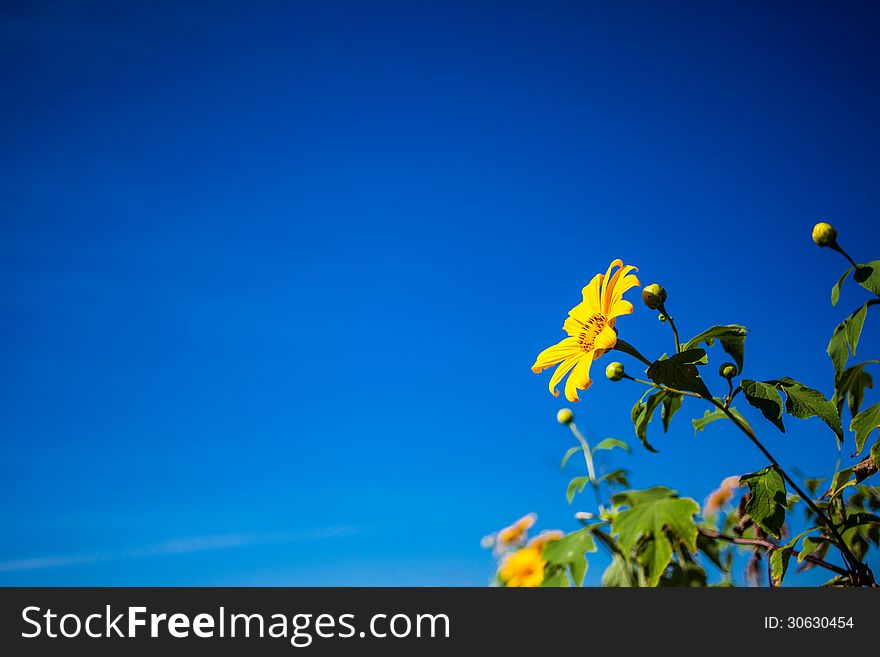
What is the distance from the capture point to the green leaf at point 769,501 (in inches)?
51.9

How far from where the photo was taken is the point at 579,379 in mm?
1477

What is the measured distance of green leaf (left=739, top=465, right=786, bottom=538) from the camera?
1319 mm

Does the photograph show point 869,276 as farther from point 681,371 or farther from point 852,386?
point 681,371

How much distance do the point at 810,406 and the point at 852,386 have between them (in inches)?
11.8

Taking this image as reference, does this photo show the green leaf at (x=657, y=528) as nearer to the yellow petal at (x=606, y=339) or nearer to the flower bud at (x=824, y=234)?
the yellow petal at (x=606, y=339)

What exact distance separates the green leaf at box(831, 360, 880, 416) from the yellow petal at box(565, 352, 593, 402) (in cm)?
58

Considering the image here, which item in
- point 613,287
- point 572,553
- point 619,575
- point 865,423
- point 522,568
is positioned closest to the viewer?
point 865,423

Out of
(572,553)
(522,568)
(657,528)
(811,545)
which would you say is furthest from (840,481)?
(522,568)

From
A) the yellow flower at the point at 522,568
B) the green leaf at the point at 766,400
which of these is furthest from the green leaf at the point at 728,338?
the yellow flower at the point at 522,568
